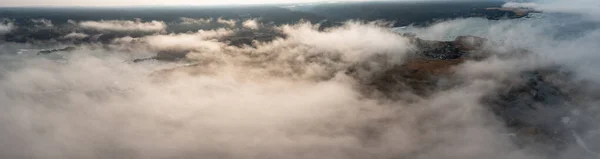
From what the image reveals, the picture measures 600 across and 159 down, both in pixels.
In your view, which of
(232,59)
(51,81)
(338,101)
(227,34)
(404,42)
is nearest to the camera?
(338,101)

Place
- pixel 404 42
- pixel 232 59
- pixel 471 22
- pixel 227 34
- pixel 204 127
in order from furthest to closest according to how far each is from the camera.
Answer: pixel 471 22 → pixel 227 34 → pixel 404 42 → pixel 232 59 → pixel 204 127

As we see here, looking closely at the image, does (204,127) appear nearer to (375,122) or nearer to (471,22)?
(375,122)

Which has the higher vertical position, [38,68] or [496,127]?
[38,68]

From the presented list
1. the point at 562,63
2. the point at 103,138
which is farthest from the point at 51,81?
the point at 562,63

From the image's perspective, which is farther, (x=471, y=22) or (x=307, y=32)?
(x=471, y=22)

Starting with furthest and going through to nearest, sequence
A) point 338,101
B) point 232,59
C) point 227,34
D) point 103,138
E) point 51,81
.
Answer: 1. point 227,34
2. point 232,59
3. point 51,81
4. point 338,101
5. point 103,138

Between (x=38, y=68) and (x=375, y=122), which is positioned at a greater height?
(x=38, y=68)

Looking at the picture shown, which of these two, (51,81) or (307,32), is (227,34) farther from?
(51,81)

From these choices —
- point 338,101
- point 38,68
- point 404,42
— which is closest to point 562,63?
point 404,42

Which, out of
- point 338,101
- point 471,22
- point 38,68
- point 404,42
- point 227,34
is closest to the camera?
point 338,101
